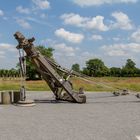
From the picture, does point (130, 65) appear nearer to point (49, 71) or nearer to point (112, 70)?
point (112, 70)

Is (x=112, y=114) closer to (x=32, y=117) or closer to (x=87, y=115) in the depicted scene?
(x=87, y=115)

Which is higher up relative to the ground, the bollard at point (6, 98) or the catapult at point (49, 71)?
the catapult at point (49, 71)

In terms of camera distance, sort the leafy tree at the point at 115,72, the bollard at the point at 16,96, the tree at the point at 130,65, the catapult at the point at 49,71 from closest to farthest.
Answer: the catapult at the point at 49,71 → the bollard at the point at 16,96 → the leafy tree at the point at 115,72 → the tree at the point at 130,65

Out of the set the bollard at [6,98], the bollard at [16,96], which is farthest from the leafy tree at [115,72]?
the bollard at [6,98]

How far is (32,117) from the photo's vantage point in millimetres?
15172

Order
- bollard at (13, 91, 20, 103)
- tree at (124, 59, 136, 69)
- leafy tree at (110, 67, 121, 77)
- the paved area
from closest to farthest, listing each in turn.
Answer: the paved area → bollard at (13, 91, 20, 103) → leafy tree at (110, 67, 121, 77) → tree at (124, 59, 136, 69)

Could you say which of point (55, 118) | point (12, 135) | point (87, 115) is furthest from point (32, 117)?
point (12, 135)

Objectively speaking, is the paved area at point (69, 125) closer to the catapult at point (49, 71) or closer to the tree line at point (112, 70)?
the catapult at point (49, 71)

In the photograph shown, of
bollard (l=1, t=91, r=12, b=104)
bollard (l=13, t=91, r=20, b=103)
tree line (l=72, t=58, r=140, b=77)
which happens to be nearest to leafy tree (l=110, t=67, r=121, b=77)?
tree line (l=72, t=58, r=140, b=77)

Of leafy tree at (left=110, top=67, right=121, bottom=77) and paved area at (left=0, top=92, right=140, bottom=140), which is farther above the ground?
leafy tree at (left=110, top=67, right=121, bottom=77)

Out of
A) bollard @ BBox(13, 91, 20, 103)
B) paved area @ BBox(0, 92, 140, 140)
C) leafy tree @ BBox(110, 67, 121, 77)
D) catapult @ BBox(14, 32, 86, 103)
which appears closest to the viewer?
paved area @ BBox(0, 92, 140, 140)

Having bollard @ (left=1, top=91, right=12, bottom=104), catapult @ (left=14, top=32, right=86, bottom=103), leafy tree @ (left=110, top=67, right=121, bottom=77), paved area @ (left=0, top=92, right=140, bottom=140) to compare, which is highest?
leafy tree @ (left=110, top=67, right=121, bottom=77)

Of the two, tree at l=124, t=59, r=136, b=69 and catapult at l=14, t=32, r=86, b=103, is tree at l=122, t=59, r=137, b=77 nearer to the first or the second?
tree at l=124, t=59, r=136, b=69

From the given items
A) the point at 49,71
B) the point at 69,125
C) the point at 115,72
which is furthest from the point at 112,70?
the point at 69,125
